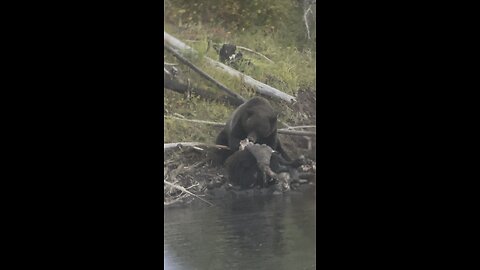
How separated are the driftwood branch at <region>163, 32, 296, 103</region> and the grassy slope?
22 mm

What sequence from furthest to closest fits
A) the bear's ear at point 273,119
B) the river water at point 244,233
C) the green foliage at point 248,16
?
the bear's ear at point 273,119 < the green foliage at point 248,16 < the river water at point 244,233

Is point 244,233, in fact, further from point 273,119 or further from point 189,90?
point 189,90

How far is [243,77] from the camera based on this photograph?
3.29 meters

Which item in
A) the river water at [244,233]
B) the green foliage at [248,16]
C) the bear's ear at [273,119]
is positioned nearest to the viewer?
the river water at [244,233]

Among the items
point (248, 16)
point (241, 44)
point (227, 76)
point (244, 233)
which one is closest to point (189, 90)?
point (227, 76)

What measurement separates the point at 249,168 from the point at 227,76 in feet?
1.66

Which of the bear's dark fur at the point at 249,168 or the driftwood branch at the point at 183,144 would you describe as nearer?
the driftwood branch at the point at 183,144

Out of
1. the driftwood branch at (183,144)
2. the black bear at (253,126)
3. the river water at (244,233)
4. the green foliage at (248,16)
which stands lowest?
the river water at (244,233)

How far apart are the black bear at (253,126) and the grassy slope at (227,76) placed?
0.14 ft

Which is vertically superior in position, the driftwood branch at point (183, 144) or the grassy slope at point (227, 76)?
the grassy slope at point (227, 76)

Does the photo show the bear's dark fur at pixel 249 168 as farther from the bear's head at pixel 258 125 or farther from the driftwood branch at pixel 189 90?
the driftwood branch at pixel 189 90

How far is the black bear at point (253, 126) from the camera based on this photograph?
3.24 meters

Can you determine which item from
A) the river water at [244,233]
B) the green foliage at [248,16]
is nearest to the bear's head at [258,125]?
the river water at [244,233]
